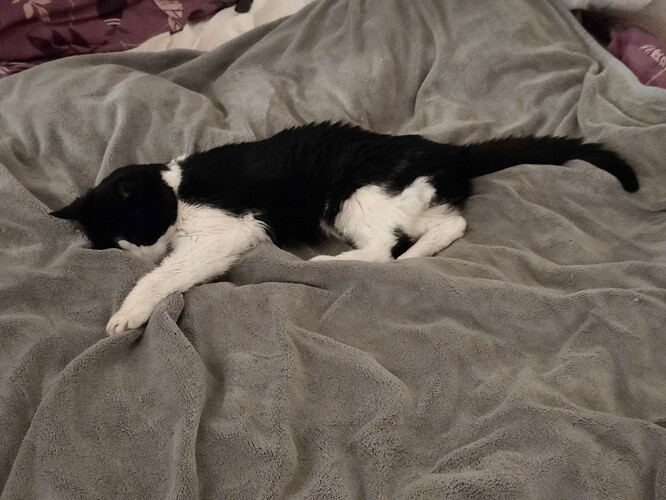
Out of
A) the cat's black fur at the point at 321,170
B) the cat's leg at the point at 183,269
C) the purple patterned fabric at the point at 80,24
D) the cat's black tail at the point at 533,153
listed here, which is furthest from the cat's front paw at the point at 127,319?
the purple patterned fabric at the point at 80,24

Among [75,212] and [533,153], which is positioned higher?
[75,212]

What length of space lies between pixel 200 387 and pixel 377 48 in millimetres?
1408

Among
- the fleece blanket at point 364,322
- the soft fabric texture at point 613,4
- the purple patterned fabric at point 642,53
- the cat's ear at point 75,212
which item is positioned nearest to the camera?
the fleece blanket at point 364,322

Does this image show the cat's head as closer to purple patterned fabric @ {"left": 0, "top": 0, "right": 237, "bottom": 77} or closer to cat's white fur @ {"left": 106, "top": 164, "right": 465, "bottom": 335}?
cat's white fur @ {"left": 106, "top": 164, "right": 465, "bottom": 335}

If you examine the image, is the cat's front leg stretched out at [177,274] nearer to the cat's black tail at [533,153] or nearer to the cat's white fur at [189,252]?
the cat's white fur at [189,252]

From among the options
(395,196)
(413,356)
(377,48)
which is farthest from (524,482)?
(377,48)

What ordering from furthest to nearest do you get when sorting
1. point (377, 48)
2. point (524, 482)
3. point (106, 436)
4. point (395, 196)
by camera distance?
point (377, 48), point (395, 196), point (106, 436), point (524, 482)

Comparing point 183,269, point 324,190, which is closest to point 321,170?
point 324,190

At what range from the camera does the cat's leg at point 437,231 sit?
4.78ft

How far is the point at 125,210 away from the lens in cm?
142

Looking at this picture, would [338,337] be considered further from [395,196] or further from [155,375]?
[395,196]

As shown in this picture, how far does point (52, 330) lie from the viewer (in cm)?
118

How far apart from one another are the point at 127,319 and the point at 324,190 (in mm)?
645

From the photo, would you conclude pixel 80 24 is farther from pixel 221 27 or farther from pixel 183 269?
pixel 183 269
